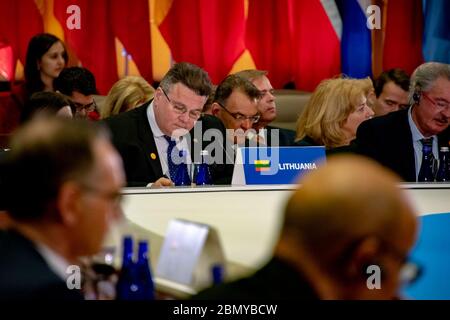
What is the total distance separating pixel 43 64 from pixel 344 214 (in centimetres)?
441

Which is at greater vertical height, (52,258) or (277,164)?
(52,258)

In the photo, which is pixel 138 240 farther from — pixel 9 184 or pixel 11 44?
pixel 11 44

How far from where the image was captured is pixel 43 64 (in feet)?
18.7

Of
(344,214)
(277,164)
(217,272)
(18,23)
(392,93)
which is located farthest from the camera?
(18,23)

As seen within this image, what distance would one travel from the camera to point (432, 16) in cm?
666

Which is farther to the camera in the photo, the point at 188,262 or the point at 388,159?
the point at 388,159

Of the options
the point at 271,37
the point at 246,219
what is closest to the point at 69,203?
the point at 246,219

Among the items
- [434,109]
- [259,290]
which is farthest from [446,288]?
[434,109]

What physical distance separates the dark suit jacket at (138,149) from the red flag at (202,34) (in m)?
2.60

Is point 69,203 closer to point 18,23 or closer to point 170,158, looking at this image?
point 170,158

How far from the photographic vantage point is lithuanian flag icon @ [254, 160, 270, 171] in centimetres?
362

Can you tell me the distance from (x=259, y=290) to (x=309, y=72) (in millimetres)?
5269

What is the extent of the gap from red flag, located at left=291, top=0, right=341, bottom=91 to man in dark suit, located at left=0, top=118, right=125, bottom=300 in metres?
5.22

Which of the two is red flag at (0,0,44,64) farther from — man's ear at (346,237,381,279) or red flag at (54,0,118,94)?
man's ear at (346,237,381,279)
